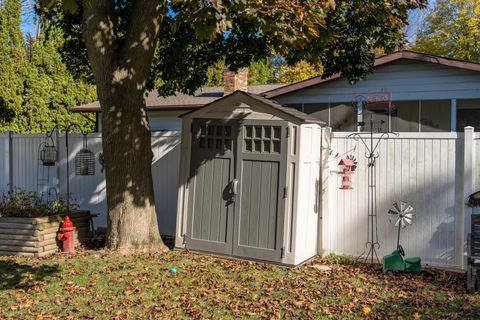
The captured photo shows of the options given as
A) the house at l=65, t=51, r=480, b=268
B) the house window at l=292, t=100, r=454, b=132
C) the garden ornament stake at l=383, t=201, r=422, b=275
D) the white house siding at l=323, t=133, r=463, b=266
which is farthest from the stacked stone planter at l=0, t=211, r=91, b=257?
the house window at l=292, t=100, r=454, b=132

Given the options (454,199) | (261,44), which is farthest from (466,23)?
(454,199)

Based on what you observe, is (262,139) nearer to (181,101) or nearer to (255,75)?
(181,101)

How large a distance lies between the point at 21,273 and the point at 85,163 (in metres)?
2.82

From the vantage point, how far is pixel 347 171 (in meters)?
6.95

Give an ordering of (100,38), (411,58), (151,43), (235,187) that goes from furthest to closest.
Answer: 1. (411,58)
2. (151,43)
3. (100,38)
4. (235,187)

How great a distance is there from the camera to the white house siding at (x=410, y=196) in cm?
639

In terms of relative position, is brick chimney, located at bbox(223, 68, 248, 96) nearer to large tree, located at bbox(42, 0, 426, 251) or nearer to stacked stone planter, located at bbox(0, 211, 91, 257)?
large tree, located at bbox(42, 0, 426, 251)

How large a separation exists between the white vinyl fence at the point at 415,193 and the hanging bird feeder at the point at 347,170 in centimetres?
9

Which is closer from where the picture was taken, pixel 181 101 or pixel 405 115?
pixel 405 115

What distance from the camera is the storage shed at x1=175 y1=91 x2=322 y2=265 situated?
654cm

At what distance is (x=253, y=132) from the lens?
681 cm

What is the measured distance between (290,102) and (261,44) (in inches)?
151

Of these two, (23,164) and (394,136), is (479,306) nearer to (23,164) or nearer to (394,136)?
(394,136)

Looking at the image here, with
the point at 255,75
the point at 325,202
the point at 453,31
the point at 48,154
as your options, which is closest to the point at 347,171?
the point at 325,202
